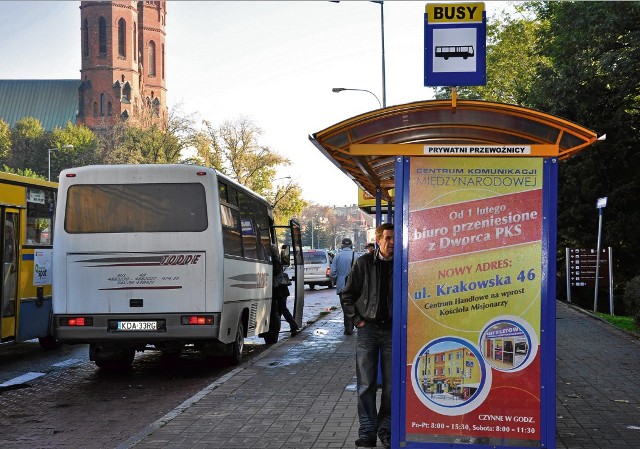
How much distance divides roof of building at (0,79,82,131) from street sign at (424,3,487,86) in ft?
376

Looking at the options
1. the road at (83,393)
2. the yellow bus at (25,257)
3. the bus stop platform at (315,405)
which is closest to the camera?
the bus stop platform at (315,405)

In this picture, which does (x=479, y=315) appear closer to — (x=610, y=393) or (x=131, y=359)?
(x=610, y=393)

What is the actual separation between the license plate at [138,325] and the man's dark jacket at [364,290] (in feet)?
17.4

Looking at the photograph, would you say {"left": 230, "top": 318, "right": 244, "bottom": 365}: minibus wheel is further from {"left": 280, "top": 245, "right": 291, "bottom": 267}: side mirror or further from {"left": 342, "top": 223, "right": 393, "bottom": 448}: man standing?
{"left": 342, "top": 223, "right": 393, "bottom": 448}: man standing

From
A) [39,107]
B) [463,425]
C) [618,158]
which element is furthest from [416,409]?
[39,107]

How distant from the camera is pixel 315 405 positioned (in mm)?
9359

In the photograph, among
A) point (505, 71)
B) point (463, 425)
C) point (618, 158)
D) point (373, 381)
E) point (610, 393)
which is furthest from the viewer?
point (505, 71)

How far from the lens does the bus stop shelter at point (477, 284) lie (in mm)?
6508

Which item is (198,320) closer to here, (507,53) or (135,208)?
(135,208)

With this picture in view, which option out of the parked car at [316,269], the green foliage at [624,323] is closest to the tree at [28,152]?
the parked car at [316,269]

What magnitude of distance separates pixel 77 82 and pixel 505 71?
76.7m

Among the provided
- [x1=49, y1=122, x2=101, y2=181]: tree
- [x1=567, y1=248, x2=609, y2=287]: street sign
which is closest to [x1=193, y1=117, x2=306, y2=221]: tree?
[x1=49, y1=122, x2=101, y2=181]: tree

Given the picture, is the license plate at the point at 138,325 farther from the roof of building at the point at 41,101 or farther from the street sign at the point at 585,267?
the roof of building at the point at 41,101

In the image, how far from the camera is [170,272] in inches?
481
